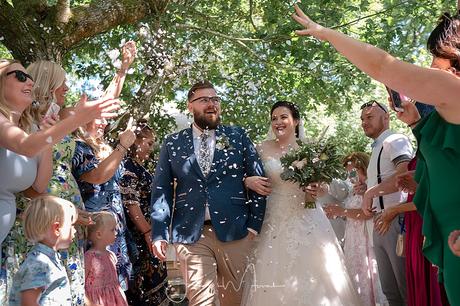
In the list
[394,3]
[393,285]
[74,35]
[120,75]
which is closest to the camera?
[120,75]

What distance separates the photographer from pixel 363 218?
7242mm

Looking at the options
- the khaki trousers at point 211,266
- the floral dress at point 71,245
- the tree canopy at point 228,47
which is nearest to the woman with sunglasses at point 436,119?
the floral dress at point 71,245

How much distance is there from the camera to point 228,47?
1026 cm

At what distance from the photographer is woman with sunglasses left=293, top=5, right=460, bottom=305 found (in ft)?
9.50

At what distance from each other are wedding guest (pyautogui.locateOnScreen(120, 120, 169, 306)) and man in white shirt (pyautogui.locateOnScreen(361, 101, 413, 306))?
7.31 feet

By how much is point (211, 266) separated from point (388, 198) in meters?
1.91

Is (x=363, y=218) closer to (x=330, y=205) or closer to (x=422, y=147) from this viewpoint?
(x=330, y=205)

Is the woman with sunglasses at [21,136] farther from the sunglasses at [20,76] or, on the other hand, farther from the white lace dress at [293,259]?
the white lace dress at [293,259]

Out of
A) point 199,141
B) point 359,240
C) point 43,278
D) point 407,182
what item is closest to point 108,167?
point 199,141

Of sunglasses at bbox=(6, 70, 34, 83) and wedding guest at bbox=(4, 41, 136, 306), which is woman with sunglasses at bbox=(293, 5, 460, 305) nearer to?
sunglasses at bbox=(6, 70, 34, 83)

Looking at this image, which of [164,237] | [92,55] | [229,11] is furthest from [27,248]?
[229,11]

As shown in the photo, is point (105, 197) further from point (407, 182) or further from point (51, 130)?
point (407, 182)

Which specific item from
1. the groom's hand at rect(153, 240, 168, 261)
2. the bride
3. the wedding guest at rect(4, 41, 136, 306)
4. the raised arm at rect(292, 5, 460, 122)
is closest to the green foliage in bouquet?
the bride

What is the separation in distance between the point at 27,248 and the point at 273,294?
2483mm
